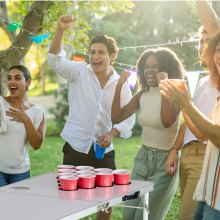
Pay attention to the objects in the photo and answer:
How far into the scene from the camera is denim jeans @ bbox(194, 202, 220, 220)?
8.66ft

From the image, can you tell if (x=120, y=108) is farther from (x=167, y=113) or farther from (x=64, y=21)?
(x=64, y=21)

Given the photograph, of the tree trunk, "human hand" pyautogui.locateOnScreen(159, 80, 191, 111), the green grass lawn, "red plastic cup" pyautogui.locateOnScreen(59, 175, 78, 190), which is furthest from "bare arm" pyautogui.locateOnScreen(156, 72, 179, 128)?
the green grass lawn

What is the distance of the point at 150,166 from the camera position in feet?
12.8

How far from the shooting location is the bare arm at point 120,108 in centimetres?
420

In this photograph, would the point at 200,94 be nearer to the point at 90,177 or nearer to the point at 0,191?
the point at 90,177

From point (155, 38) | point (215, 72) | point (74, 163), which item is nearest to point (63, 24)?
point (74, 163)

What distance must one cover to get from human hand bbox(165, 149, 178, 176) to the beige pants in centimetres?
14

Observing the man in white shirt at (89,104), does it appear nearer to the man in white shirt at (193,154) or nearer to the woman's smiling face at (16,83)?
the woman's smiling face at (16,83)

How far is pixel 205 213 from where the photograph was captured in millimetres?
2709

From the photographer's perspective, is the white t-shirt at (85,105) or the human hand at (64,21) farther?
the white t-shirt at (85,105)

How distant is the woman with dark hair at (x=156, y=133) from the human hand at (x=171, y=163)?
66 mm

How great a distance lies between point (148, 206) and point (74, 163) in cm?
78

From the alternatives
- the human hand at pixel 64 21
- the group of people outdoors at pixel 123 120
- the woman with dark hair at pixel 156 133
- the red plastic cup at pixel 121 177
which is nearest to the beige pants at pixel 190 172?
the group of people outdoors at pixel 123 120

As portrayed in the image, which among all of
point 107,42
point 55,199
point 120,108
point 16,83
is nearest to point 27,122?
point 16,83
